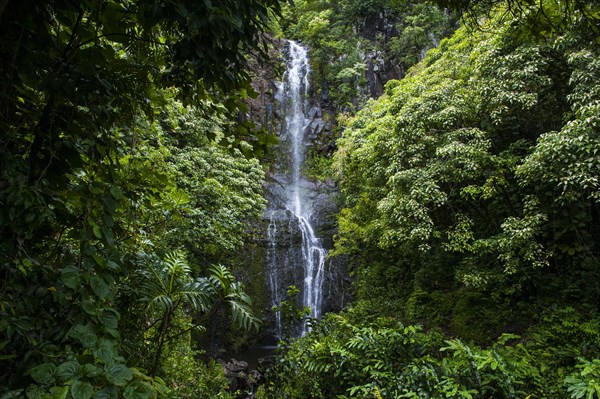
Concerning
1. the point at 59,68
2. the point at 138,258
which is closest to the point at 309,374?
the point at 138,258

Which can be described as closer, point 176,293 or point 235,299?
point 176,293

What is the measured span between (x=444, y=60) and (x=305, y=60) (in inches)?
538

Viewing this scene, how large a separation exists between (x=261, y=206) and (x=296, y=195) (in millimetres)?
6314

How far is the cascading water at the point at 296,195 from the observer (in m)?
13.8

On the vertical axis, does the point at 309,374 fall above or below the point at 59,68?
below

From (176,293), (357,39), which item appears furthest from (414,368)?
(357,39)

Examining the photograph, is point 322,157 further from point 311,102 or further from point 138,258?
point 138,258

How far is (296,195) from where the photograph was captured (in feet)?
57.3

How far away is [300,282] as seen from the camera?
1388 cm

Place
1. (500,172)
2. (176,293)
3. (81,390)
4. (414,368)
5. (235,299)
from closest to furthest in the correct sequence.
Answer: (81,390) → (176,293) → (235,299) → (414,368) → (500,172)

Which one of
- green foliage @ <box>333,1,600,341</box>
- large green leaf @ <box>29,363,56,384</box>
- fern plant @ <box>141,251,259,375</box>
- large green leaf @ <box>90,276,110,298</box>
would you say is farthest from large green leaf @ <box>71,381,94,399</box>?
green foliage @ <box>333,1,600,341</box>

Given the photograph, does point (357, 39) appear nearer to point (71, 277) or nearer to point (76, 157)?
point (76, 157)

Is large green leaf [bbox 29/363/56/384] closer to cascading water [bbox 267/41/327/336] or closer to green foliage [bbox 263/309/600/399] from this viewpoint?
green foliage [bbox 263/309/600/399]

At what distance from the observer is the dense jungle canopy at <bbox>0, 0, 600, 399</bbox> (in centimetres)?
154
